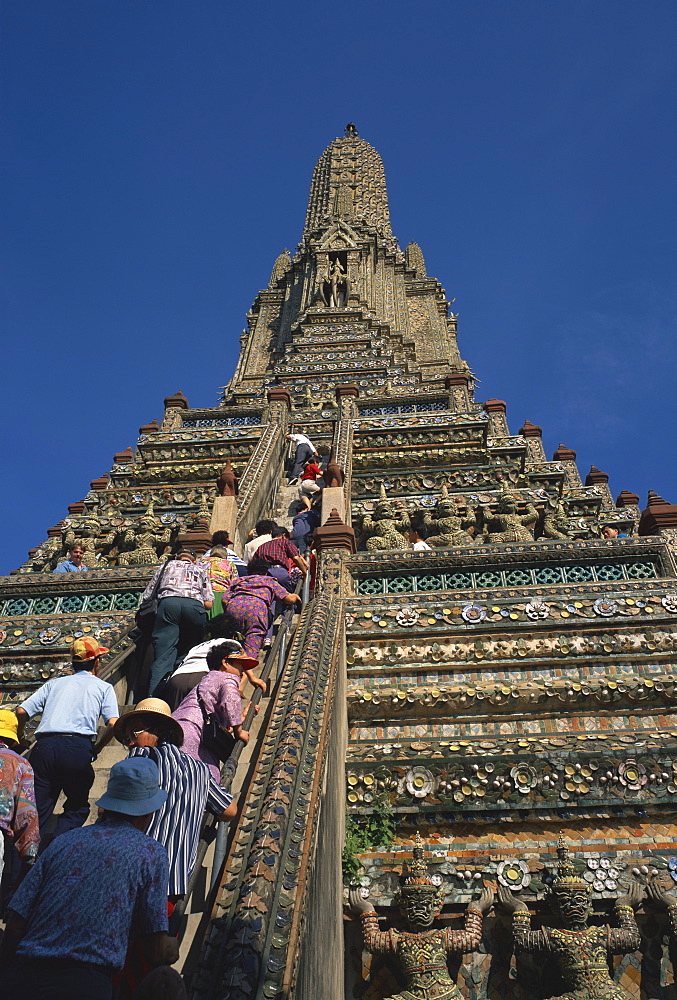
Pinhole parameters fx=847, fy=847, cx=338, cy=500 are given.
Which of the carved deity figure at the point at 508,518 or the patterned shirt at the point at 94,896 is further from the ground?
the carved deity figure at the point at 508,518

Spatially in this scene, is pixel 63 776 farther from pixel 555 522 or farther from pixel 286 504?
pixel 286 504

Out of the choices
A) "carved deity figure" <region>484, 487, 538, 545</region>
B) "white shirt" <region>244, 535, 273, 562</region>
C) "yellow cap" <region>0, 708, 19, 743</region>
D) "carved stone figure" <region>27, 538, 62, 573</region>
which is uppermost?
"carved deity figure" <region>484, 487, 538, 545</region>

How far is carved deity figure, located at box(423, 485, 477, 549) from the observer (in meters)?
11.8

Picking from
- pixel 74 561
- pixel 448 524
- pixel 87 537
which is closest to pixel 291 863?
pixel 448 524

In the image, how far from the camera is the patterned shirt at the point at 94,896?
2885 millimetres

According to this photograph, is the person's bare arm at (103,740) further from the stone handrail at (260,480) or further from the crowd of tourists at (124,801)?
the stone handrail at (260,480)

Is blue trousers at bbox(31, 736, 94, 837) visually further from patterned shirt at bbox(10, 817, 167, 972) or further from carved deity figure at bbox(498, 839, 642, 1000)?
carved deity figure at bbox(498, 839, 642, 1000)

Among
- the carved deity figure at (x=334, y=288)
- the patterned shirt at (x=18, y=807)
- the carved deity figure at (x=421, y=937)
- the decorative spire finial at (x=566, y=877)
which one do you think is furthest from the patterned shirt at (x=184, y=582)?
the carved deity figure at (x=334, y=288)

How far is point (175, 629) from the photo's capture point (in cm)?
702

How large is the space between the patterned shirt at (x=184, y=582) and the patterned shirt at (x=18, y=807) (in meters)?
2.99

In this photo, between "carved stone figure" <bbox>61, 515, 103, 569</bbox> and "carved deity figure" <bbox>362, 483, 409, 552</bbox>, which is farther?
"carved stone figure" <bbox>61, 515, 103, 569</bbox>

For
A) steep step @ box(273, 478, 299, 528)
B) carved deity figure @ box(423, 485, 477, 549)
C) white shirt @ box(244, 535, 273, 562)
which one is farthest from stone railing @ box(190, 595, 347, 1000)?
steep step @ box(273, 478, 299, 528)

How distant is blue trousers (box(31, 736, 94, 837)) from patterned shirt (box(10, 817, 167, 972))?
5.85ft

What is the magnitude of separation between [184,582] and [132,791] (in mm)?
3824
